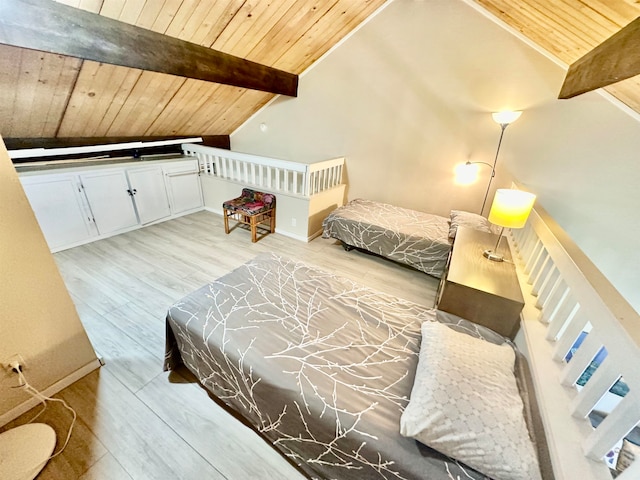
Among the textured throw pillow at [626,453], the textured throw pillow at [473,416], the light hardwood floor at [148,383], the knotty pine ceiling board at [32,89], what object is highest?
the knotty pine ceiling board at [32,89]

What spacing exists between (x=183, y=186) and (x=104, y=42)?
7.45 feet

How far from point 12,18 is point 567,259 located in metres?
3.54

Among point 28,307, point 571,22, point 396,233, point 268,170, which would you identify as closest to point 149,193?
point 268,170

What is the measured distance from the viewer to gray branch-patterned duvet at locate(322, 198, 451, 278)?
271 cm

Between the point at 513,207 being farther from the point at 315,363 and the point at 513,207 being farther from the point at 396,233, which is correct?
the point at 315,363

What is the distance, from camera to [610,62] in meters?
1.59

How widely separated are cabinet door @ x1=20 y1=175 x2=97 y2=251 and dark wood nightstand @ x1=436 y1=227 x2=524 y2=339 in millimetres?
3882

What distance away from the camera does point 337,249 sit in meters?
3.42

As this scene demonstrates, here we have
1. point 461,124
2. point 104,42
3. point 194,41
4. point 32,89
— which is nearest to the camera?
point 104,42

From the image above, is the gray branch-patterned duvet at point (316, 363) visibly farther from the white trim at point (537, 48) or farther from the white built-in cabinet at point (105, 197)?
the white trim at point (537, 48)

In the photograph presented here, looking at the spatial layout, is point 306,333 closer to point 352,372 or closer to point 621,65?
point 352,372

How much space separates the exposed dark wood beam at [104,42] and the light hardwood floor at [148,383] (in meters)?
1.88

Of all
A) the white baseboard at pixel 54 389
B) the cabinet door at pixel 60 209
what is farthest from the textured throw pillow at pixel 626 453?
the cabinet door at pixel 60 209

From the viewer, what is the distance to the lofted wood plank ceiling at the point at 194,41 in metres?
1.83
